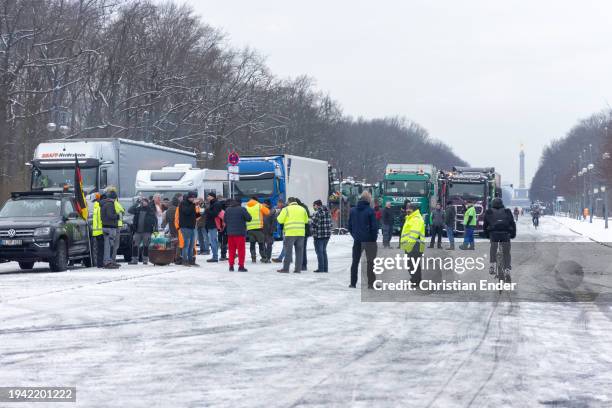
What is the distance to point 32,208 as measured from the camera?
84.7 ft

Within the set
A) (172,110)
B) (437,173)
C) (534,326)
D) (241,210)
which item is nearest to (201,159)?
(172,110)

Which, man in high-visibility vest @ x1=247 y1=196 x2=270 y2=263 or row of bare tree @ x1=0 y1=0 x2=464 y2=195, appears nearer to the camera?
man in high-visibility vest @ x1=247 y1=196 x2=270 y2=263

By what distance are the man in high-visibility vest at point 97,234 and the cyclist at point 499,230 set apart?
980cm

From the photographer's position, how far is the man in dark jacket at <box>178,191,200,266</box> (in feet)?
84.9

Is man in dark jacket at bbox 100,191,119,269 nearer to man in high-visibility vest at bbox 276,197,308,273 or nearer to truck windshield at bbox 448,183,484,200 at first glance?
man in high-visibility vest at bbox 276,197,308,273

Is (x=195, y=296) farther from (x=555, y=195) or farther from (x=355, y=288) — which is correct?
(x=555, y=195)

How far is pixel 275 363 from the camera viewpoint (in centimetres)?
1062

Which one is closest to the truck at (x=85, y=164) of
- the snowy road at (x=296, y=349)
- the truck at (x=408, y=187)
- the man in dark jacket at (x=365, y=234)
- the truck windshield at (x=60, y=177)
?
the truck windshield at (x=60, y=177)

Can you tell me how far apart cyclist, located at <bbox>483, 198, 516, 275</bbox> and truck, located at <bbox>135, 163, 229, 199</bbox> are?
18.2 m

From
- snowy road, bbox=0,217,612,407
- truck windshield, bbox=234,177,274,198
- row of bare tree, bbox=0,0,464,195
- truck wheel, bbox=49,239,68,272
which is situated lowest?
snowy road, bbox=0,217,612,407

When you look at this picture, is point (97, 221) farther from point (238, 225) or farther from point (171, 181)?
point (171, 181)

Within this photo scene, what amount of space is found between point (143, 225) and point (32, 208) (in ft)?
8.31

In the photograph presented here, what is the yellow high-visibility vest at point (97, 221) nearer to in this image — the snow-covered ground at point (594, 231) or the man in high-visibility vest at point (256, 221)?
the man in high-visibility vest at point (256, 221)

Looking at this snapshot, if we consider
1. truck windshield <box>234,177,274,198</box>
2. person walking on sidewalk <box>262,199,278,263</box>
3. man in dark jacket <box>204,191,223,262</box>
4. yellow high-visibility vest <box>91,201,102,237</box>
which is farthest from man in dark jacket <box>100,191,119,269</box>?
truck windshield <box>234,177,274,198</box>
